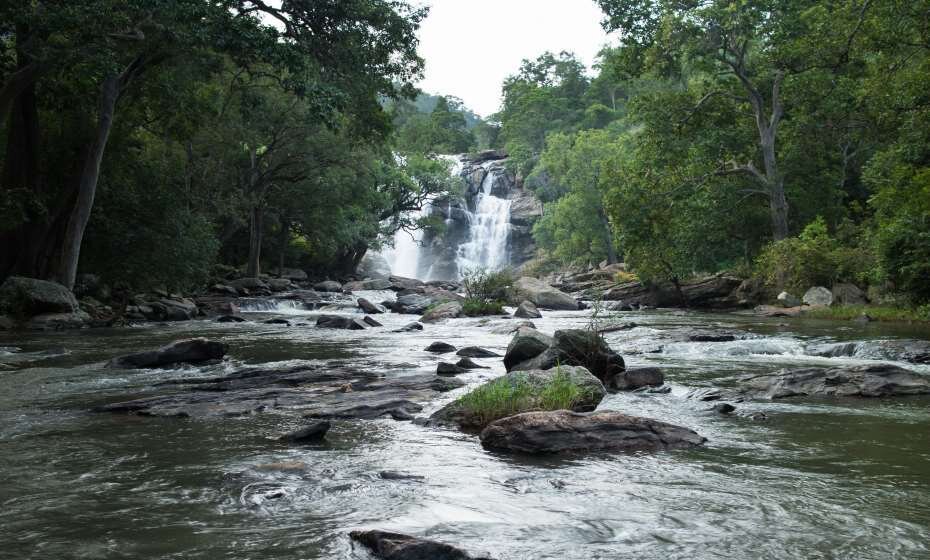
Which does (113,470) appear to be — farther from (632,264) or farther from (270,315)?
(632,264)

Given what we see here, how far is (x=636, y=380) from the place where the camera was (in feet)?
32.5

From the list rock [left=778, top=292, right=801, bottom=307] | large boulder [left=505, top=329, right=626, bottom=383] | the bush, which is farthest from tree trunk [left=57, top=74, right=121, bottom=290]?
rock [left=778, top=292, right=801, bottom=307]

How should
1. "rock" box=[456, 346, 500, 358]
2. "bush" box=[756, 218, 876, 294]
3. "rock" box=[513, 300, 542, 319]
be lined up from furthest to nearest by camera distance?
"bush" box=[756, 218, 876, 294] < "rock" box=[513, 300, 542, 319] < "rock" box=[456, 346, 500, 358]

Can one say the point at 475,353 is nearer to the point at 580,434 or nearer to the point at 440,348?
the point at 440,348

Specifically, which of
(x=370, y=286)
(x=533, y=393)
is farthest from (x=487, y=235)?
(x=533, y=393)

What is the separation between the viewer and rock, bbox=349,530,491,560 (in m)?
3.64

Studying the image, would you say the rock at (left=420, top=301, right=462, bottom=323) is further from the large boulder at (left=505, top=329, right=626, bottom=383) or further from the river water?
the river water

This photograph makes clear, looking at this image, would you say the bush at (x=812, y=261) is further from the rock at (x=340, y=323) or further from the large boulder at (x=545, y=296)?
the rock at (x=340, y=323)

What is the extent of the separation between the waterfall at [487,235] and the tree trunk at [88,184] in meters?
40.8

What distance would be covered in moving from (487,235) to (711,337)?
4755 centimetres

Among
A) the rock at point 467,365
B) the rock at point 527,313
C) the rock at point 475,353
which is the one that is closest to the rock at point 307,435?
the rock at point 467,365

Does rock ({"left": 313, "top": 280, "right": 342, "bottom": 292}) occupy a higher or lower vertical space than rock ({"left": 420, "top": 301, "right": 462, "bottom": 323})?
→ higher

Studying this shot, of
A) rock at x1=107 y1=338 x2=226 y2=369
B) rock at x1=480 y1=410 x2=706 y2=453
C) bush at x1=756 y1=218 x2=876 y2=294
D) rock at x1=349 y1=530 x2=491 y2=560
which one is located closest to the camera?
rock at x1=349 y1=530 x2=491 y2=560

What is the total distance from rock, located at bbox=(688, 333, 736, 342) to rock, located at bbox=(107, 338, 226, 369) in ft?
32.2
